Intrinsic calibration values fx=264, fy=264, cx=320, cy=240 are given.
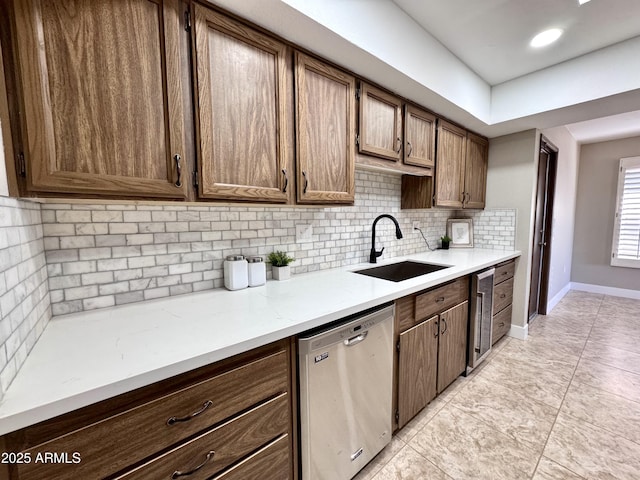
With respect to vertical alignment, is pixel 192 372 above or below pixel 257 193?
below

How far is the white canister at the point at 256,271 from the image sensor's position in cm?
147

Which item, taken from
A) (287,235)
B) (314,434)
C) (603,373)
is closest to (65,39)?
(287,235)

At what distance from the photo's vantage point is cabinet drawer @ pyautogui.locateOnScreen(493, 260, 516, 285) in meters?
2.48

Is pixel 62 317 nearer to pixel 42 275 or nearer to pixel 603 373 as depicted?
pixel 42 275

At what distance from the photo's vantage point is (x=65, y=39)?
2.71 feet

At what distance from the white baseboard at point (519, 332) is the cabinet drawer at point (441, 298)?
1.38 m

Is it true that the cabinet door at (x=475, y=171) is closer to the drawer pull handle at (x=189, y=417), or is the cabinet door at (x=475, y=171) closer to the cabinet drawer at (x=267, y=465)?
the cabinet drawer at (x=267, y=465)

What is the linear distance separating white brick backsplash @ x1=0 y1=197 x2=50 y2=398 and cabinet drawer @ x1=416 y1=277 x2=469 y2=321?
1.63 meters

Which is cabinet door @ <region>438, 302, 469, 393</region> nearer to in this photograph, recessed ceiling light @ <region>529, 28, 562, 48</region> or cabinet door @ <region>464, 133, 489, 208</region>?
cabinet door @ <region>464, 133, 489, 208</region>

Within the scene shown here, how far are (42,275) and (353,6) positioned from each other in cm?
176

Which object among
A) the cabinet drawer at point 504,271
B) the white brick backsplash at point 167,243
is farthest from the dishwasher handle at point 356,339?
the cabinet drawer at point 504,271

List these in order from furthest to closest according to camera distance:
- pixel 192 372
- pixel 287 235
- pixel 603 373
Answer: pixel 603 373 < pixel 287 235 < pixel 192 372

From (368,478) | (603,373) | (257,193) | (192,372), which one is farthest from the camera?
(603,373)

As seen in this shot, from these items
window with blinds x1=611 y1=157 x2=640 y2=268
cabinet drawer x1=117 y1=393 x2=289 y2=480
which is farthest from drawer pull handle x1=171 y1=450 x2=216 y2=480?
window with blinds x1=611 y1=157 x2=640 y2=268
